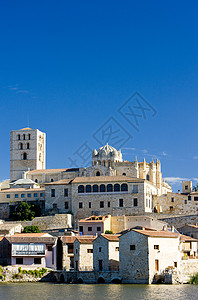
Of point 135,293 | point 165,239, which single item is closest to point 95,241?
point 165,239

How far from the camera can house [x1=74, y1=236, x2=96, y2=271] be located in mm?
53375

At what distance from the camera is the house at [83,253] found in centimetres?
5338

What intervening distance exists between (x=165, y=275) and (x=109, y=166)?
1597 inches

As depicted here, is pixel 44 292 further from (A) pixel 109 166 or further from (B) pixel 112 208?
(A) pixel 109 166

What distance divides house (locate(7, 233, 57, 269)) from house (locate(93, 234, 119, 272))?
6.53 meters

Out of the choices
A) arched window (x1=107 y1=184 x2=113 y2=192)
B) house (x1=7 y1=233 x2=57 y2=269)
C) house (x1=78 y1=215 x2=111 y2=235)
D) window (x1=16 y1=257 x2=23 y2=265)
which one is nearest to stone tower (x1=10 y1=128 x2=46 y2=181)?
arched window (x1=107 y1=184 x2=113 y2=192)

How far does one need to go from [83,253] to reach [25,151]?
52.2 metres

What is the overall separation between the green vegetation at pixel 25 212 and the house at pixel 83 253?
23259mm

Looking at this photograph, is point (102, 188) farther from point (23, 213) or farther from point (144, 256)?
point (144, 256)

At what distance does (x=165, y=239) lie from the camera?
49.1m

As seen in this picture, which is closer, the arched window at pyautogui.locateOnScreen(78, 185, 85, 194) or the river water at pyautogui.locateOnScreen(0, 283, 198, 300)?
the river water at pyautogui.locateOnScreen(0, 283, 198, 300)

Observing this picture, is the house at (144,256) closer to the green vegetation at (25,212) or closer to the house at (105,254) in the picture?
the house at (105,254)

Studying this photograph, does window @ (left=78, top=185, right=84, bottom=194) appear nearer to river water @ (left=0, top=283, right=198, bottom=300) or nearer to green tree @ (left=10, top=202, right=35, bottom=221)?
green tree @ (left=10, top=202, right=35, bottom=221)

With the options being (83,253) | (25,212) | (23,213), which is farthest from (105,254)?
(23,213)
